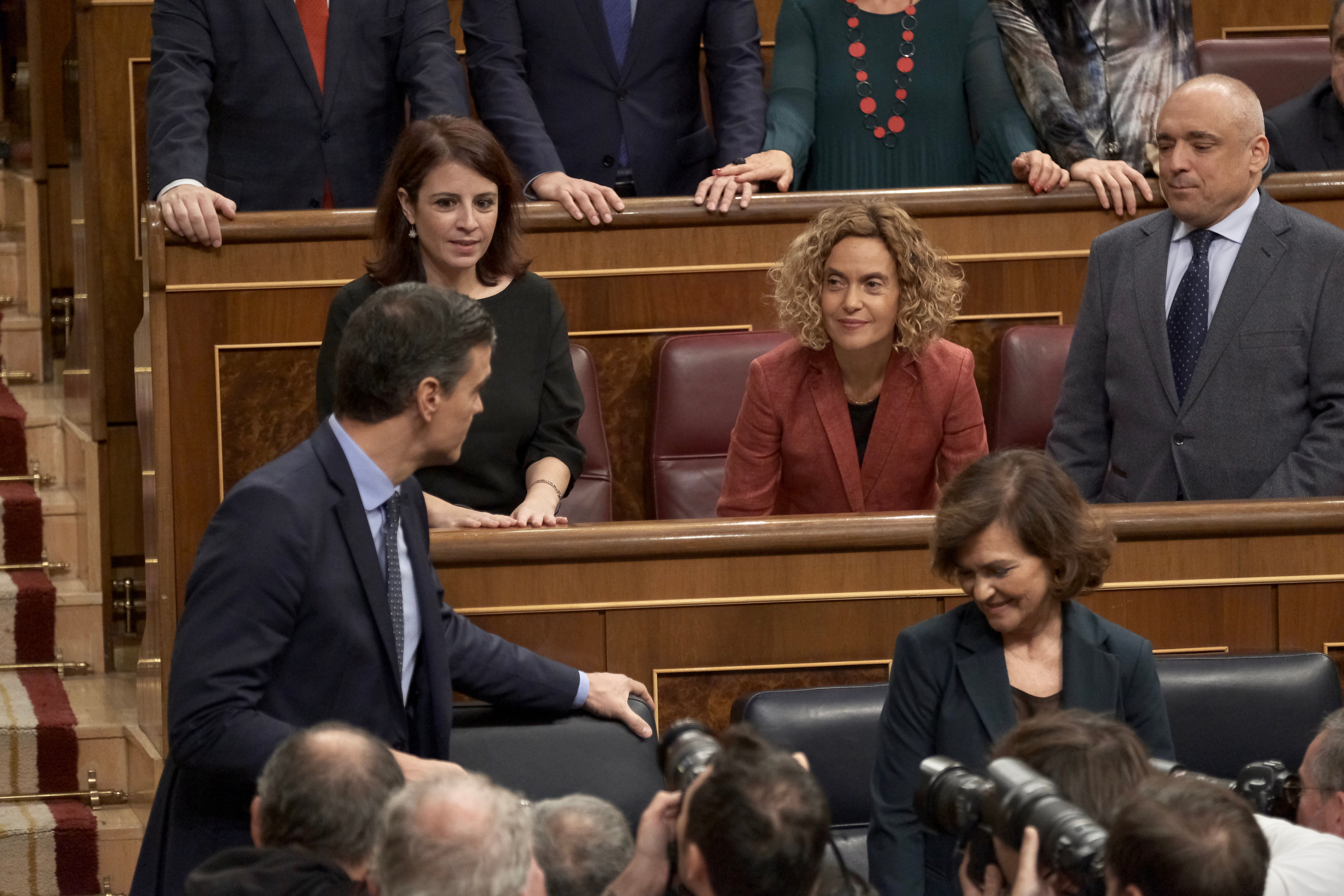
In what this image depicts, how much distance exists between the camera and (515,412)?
211cm

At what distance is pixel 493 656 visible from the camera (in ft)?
5.33

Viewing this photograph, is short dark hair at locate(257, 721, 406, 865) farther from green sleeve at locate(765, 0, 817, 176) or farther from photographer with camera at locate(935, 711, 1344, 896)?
green sleeve at locate(765, 0, 817, 176)

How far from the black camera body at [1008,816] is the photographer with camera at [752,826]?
0.44 feet

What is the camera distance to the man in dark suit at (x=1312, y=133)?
2.70 meters

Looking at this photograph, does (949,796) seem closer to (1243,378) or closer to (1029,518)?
(1029,518)

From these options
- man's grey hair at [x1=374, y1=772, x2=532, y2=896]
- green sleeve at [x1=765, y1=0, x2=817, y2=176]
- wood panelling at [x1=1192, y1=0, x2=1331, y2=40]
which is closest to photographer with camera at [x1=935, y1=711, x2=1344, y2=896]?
man's grey hair at [x1=374, y1=772, x2=532, y2=896]

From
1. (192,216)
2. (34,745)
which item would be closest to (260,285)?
(192,216)

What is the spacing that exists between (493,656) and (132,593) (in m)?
1.54

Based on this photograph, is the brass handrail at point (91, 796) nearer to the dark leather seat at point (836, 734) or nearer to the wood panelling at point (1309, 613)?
the dark leather seat at point (836, 734)

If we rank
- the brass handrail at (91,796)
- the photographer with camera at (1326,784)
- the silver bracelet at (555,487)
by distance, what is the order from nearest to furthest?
the photographer with camera at (1326,784), the silver bracelet at (555,487), the brass handrail at (91,796)

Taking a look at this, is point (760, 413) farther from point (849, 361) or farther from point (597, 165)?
point (597, 165)

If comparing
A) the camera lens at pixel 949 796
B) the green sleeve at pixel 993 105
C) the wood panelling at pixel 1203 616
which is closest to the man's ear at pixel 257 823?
the camera lens at pixel 949 796

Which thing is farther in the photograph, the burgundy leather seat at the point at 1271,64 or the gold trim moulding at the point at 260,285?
the burgundy leather seat at the point at 1271,64

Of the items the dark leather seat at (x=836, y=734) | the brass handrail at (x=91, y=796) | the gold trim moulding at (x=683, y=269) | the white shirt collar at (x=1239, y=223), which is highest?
the white shirt collar at (x=1239, y=223)
